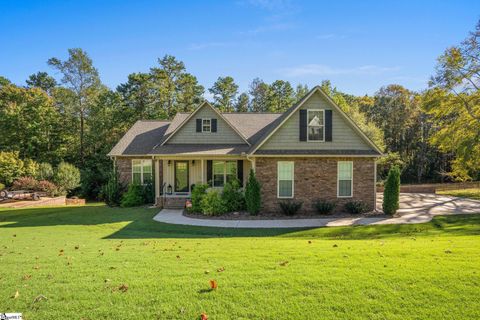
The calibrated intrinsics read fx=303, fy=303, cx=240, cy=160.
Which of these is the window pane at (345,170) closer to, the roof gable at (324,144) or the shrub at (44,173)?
the roof gable at (324,144)

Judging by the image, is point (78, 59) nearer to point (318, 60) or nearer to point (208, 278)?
point (318, 60)

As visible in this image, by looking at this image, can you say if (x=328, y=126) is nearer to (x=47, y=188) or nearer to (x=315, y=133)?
(x=315, y=133)

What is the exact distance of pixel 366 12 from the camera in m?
13.0

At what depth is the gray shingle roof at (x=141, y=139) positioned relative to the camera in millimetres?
20172

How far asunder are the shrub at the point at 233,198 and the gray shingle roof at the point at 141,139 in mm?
7110

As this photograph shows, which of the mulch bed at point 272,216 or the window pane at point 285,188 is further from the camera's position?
the window pane at point 285,188

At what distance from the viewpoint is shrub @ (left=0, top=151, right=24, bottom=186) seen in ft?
83.1

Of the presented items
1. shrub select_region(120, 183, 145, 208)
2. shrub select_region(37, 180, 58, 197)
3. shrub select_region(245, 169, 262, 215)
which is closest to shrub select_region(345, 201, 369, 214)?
shrub select_region(245, 169, 262, 215)

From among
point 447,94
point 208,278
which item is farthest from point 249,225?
point 447,94

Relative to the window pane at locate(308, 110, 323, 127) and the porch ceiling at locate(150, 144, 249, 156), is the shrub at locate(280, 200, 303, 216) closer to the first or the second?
the porch ceiling at locate(150, 144, 249, 156)

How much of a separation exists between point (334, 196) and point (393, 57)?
30.1 ft

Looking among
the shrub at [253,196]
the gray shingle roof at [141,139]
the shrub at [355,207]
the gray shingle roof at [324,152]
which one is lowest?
the shrub at [355,207]

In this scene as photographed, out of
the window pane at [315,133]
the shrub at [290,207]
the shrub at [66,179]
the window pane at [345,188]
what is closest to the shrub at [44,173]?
the shrub at [66,179]

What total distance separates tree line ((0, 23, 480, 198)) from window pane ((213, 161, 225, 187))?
11962 mm
